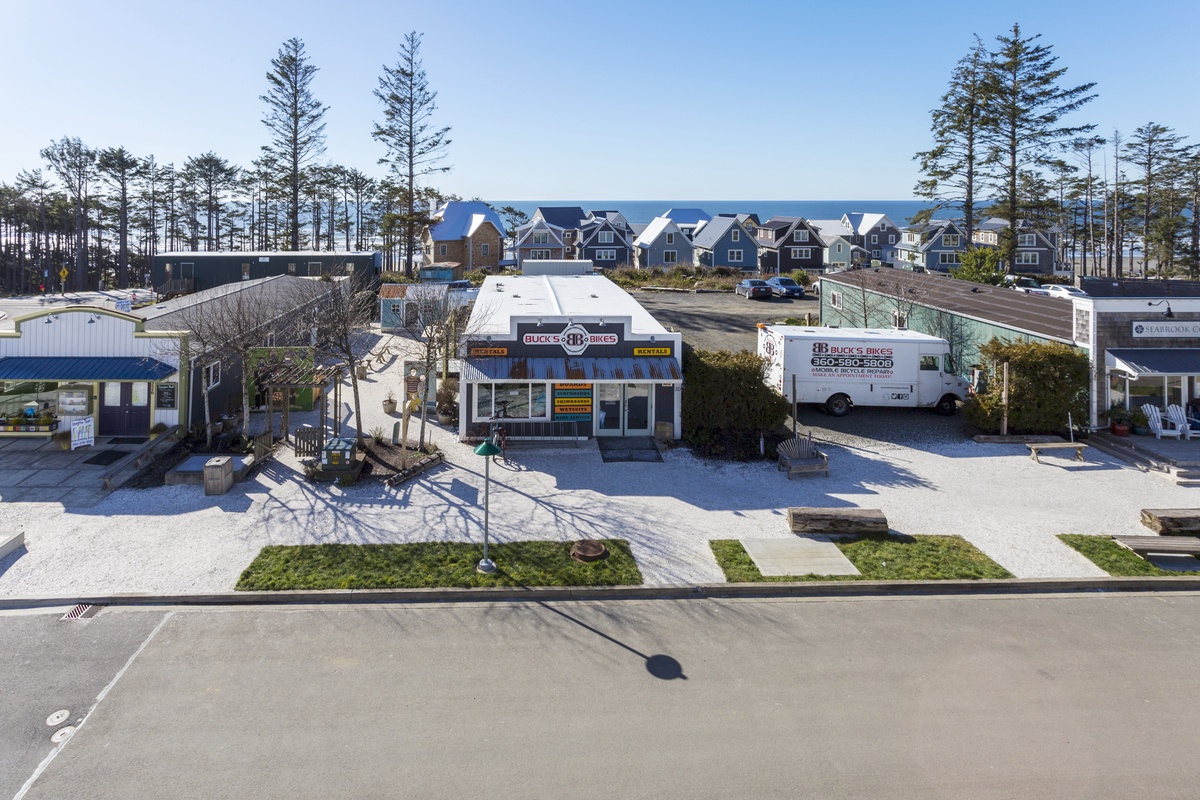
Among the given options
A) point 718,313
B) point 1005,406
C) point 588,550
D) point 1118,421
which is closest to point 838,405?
point 1005,406

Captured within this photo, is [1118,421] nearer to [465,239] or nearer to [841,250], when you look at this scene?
[465,239]

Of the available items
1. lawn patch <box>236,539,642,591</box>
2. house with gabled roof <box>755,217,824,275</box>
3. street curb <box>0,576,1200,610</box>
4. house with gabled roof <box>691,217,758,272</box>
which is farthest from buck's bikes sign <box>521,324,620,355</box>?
house with gabled roof <box>755,217,824,275</box>

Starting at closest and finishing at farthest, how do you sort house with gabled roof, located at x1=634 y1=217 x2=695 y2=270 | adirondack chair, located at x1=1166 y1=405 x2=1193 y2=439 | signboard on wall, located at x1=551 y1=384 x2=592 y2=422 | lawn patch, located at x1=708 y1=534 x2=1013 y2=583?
lawn patch, located at x1=708 y1=534 x2=1013 y2=583 → adirondack chair, located at x1=1166 y1=405 x2=1193 y2=439 → signboard on wall, located at x1=551 y1=384 x2=592 y2=422 → house with gabled roof, located at x1=634 y1=217 x2=695 y2=270

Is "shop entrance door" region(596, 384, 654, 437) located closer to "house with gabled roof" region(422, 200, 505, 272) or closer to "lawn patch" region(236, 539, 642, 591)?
"lawn patch" region(236, 539, 642, 591)

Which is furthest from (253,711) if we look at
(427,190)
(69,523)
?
(427,190)

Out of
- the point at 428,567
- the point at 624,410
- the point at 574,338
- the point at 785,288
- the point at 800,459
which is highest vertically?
the point at 785,288
